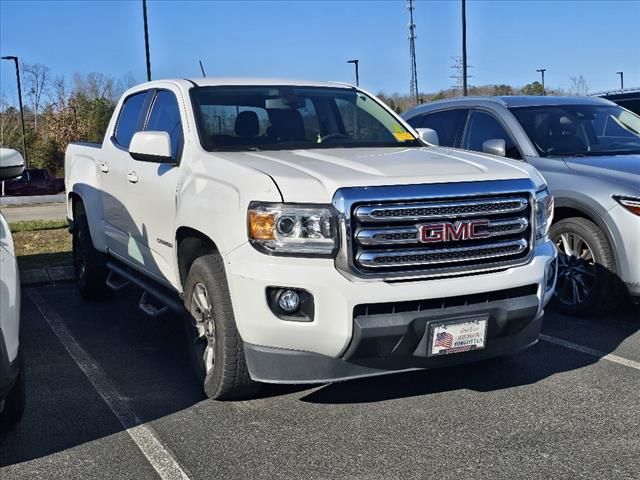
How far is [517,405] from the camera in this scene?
14.0 ft

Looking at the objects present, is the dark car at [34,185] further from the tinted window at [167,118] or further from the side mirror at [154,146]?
the side mirror at [154,146]

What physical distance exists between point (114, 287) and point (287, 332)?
292 centimetres

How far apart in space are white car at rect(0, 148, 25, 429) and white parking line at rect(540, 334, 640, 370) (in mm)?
3590

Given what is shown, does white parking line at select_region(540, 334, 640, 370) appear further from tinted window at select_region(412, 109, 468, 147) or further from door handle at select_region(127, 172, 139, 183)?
door handle at select_region(127, 172, 139, 183)

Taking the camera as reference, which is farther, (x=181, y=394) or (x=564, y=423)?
(x=181, y=394)

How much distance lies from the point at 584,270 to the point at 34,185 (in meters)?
29.4

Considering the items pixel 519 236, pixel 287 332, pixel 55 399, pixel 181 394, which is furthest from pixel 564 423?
pixel 55 399

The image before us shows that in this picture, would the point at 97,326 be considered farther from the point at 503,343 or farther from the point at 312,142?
the point at 503,343

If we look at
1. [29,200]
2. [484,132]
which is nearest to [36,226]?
[484,132]

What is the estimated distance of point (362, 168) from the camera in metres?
4.05

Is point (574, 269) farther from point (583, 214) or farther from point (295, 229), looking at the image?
point (295, 229)

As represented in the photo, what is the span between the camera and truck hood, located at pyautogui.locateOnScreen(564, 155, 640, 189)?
5711 millimetres

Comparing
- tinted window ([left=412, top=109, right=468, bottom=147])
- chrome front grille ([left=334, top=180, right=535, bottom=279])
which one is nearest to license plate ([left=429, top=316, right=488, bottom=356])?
chrome front grille ([left=334, top=180, right=535, bottom=279])

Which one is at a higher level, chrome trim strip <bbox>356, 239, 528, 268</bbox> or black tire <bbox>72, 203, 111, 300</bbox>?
chrome trim strip <bbox>356, 239, 528, 268</bbox>
